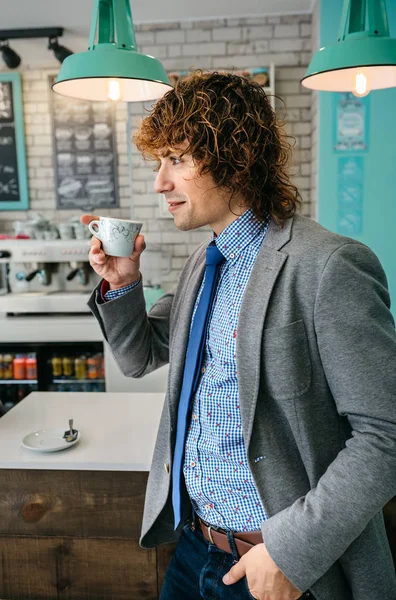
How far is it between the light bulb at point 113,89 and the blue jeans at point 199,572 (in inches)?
52.6

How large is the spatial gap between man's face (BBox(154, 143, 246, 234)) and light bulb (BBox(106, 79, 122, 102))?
2.48ft

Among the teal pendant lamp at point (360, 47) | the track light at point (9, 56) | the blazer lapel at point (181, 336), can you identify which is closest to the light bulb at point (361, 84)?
the teal pendant lamp at point (360, 47)

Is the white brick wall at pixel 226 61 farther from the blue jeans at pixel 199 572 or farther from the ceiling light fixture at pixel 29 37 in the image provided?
the blue jeans at pixel 199 572

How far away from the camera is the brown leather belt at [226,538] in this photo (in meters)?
1.09

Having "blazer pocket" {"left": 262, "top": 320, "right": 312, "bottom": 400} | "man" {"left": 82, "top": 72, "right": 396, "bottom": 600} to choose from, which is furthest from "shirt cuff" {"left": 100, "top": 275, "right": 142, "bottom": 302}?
"blazer pocket" {"left": 262, "top": 320, "right": 312, "bottom": 400}

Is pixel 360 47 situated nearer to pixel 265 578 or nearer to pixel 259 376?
pixel 259 376

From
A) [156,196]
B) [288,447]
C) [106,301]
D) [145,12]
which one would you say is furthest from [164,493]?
[145,12]

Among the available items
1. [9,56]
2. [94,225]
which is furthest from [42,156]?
[94,225]

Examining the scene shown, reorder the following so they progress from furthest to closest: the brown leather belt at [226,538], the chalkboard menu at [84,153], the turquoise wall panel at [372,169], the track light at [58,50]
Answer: the chalkboard menu at [84,153] → the track light at [58,50] → the turquoise wall panel at [372,169] → the brown leather belt at [226,538]

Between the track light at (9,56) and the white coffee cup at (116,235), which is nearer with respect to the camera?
the white coffee cup at (116,235)

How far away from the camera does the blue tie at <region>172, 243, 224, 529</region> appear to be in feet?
3.87

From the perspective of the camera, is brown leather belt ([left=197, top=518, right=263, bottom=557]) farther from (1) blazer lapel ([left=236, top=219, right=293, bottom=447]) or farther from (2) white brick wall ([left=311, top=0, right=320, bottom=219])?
(2) white brick wall ([left=311, top=0, right=320, bottom=219])

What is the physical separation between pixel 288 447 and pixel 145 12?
12.6 ft

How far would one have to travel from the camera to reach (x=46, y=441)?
177cm
